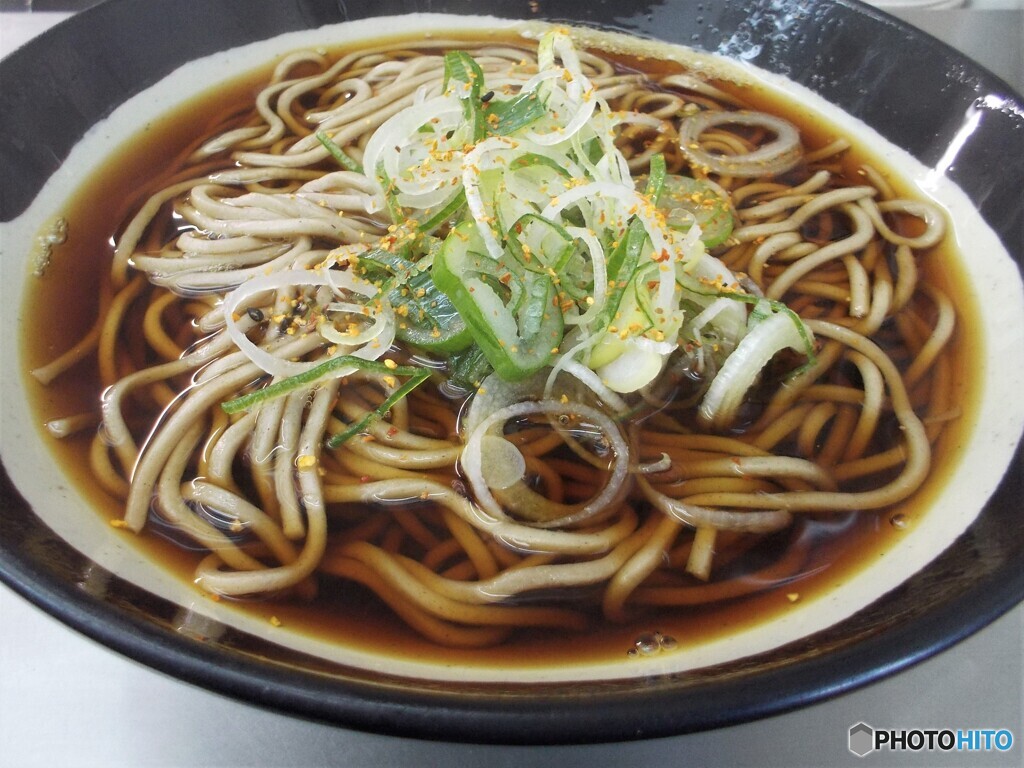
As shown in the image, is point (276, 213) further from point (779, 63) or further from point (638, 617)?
point (779, 63)

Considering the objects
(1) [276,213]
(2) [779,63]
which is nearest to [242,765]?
(1) [276,213]

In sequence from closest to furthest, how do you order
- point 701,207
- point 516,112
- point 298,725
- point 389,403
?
1. point 298,725
2. point 389,403
3. point 516,112
4. point 701,207

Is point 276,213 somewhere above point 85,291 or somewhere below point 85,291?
above

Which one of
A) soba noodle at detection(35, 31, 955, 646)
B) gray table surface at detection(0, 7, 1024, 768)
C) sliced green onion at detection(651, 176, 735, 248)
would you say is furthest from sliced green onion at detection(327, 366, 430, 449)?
sliced green onion at detection(651, 176, 735, 248)

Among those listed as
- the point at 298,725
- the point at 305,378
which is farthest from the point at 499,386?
the point at 298,725

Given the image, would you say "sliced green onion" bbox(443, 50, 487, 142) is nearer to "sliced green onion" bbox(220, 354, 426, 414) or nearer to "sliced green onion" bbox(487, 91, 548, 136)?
"sliced green onion" bbox(487, 91, 548, 136)

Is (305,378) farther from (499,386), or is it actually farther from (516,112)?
(516,112)
